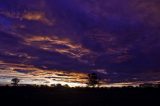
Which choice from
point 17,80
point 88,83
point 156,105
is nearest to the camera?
point 156,105

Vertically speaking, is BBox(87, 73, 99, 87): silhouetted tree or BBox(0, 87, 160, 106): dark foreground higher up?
BBox(87, 73, 99, 87): silhouetted tree

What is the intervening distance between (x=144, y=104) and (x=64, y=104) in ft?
27.5

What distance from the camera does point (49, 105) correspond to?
2894 cm

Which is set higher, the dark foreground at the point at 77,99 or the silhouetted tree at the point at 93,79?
the silhouetted tree at the point at 93,79

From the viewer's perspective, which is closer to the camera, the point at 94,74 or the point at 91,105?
the point at 91,105

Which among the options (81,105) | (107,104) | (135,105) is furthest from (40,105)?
(135,105)

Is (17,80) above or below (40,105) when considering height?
above

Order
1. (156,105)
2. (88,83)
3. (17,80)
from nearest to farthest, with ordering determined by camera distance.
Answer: (156,105)
(88,83)
(17,80)

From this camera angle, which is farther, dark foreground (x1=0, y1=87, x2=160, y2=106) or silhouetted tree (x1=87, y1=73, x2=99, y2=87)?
silhouetted tree (x1=87, y1=73, x2=99, y2=87)

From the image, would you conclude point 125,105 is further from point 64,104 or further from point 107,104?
point 64,104

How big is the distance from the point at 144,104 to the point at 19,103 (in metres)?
13.2

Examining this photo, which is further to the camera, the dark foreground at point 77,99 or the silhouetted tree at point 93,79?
the silhouetted tree at point 93,79

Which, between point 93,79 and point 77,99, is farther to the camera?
point 93,79

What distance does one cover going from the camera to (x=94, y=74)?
121m
